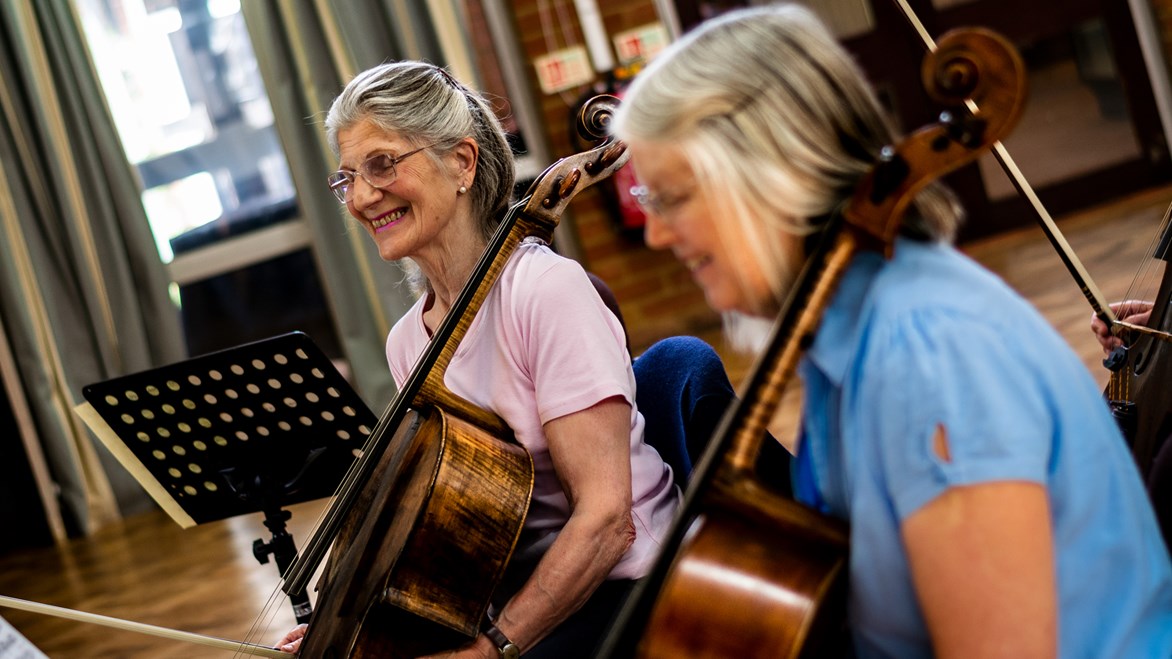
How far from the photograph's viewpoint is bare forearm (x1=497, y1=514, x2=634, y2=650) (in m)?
1.37

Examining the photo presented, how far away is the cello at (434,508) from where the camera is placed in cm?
133

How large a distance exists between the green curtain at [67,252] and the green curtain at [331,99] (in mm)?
627

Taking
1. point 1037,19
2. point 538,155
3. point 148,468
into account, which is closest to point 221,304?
point 538,155

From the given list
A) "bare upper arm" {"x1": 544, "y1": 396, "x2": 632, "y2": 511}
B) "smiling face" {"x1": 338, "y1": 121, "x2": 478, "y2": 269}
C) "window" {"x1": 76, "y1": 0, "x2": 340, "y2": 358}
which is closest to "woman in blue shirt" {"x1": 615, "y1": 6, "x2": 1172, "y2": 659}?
"bare upper arm" {"x1": 544, "y1": 396, "x2": 632, "y2": 511}

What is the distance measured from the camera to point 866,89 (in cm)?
89

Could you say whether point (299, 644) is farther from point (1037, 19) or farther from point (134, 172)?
point (1037, 19)

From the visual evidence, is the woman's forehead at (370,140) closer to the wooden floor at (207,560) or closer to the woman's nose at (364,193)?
the woman's nose at (364,193)

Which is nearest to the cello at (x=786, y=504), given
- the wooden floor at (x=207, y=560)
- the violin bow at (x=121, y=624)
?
the violin bow at (x=121, y=624)

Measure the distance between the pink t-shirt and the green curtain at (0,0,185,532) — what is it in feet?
11.0

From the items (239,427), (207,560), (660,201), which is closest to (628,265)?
(207,560)

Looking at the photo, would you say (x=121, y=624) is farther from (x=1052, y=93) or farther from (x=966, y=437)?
(x=1052, y=93)

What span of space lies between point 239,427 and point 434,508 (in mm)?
532

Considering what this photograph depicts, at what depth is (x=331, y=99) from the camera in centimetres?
439

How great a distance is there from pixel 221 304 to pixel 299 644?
3.78m
